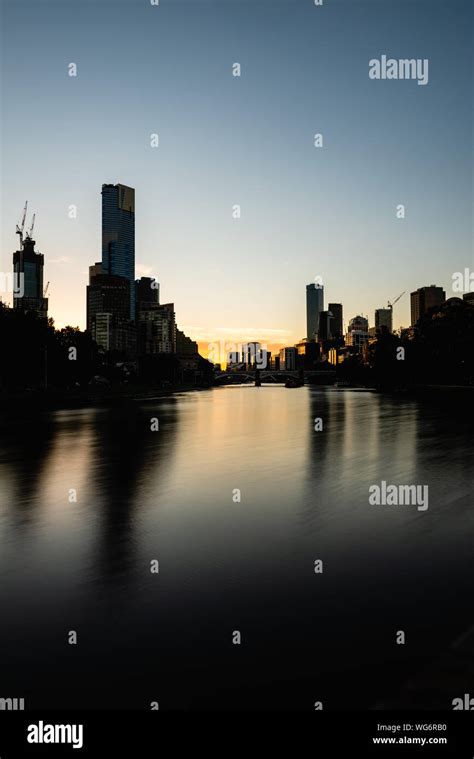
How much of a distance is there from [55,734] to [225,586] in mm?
3145

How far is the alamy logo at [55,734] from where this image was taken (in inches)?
193

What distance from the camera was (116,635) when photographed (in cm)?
631

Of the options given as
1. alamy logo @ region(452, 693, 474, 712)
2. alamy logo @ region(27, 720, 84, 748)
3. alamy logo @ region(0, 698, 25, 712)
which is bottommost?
alamy logo @ region(27, 720, 84, 748)

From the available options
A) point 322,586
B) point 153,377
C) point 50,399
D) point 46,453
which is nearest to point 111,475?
point 46,453

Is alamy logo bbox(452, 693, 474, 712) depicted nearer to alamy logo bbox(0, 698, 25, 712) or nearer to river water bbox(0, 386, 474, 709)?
river water bbox(0, 386, 474, 709)

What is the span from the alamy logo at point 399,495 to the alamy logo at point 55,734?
A: 29.9 ft

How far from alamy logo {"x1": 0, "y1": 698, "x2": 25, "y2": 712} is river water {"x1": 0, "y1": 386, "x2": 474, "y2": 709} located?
0.20ft

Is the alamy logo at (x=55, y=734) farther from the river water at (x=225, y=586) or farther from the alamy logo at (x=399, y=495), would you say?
the alamy logo at (x=399, y=495)

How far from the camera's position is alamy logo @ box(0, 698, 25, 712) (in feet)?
16.8

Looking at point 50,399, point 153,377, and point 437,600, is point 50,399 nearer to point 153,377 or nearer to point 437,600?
point 437,600

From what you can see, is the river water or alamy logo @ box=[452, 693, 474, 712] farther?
the river water

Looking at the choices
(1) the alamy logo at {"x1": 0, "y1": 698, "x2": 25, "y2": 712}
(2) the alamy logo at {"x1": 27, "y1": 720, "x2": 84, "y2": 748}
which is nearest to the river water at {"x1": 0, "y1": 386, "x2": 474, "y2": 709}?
(1) the alamy logo at {"x1": 0, "y1": 698, "x2": 25, "y2": 712}

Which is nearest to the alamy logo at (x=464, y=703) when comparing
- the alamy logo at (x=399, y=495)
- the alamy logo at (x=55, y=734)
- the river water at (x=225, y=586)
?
the river water at (x=225, y=586)

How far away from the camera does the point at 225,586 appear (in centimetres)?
778
